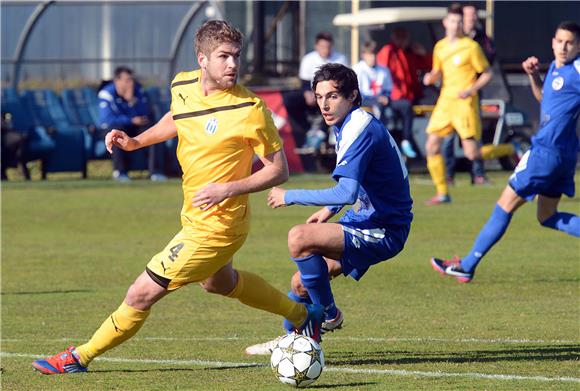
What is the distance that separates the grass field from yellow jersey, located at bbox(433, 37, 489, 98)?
156 centimetres

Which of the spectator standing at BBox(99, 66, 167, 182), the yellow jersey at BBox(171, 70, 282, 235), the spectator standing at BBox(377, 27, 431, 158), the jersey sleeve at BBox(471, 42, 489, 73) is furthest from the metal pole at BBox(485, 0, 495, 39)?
the yellow jersey at BBox(171, 70, 282, 235)

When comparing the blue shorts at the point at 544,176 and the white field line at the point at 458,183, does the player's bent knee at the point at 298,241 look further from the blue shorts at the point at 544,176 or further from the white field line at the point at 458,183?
the white field line at the point at 458,183

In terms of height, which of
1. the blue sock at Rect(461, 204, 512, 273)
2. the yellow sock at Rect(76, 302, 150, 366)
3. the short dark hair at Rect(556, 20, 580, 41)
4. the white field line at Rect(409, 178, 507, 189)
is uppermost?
the short dark hair at Rect(556, 20, 580, 41)

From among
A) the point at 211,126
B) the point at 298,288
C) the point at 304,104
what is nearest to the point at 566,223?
the point at 298,288

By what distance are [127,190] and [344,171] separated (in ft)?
43.6

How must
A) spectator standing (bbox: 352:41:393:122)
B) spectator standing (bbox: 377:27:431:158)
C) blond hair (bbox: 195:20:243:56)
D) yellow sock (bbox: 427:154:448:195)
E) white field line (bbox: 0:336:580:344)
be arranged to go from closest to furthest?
blond hair (bbox: 195:20:243:56), white field line (bbox: 0:336:580:344), yellow sock (bbox: 427:154:448:195), spectator standing (bbox: 352:41:393:122), spectator standing (bbox: 377:27:431:158)

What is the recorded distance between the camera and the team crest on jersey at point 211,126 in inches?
283

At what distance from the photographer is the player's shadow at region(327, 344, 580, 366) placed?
778 cm

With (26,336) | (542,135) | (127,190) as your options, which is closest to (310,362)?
(26,336)

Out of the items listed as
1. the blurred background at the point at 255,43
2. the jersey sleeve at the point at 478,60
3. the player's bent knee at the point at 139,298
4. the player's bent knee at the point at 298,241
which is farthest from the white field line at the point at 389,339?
the blurred background at the point at 255,43

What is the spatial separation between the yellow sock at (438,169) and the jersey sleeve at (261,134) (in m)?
9.84

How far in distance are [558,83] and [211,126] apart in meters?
4.51

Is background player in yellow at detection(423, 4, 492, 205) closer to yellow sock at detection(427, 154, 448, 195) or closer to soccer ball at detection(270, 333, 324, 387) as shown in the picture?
yellow sock at detection(427, 154, 448, 195)

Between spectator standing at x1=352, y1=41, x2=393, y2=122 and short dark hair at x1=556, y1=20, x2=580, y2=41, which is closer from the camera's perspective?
short dark hair at x1=556, y1=20, x2=580, y2=41
